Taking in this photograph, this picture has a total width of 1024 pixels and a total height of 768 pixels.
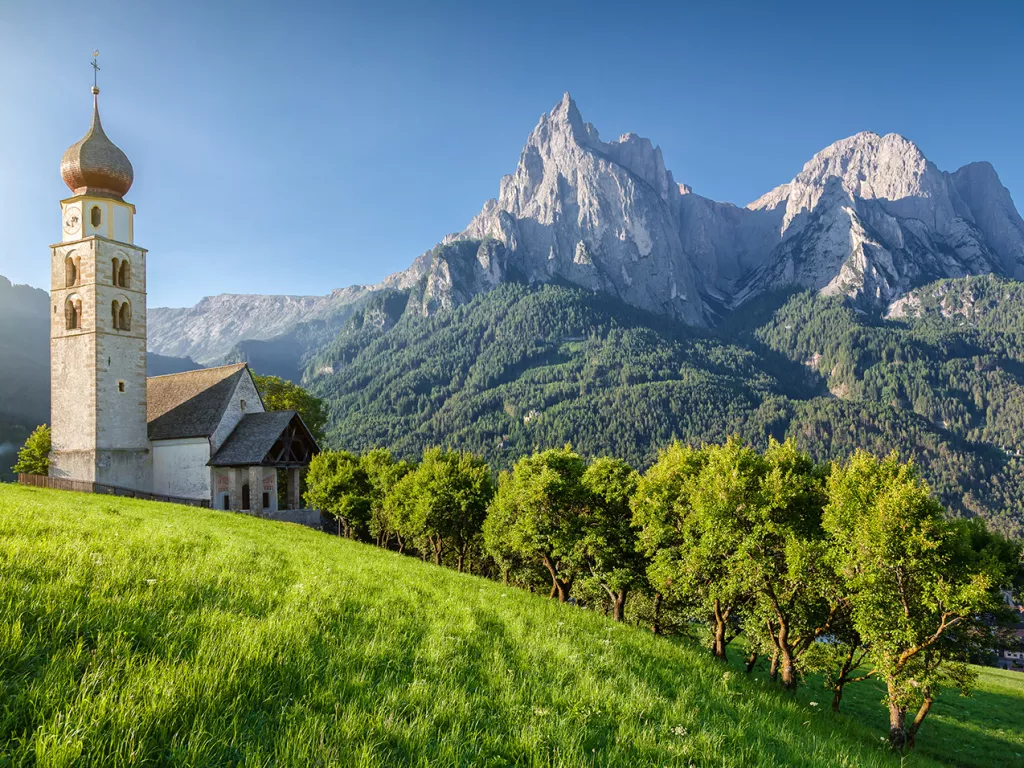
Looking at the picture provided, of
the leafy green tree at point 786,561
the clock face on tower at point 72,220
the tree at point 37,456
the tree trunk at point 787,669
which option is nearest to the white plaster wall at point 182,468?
the tree at point 37,456

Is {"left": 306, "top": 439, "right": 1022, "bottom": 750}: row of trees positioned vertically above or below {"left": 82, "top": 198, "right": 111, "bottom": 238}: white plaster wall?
below

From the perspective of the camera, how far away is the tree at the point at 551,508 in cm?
3628

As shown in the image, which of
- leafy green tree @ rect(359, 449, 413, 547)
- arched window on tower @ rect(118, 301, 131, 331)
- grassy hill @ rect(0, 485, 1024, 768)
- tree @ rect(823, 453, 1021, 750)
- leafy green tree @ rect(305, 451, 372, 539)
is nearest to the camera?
grassy hill @ rect(0, 485, 1024, 768)

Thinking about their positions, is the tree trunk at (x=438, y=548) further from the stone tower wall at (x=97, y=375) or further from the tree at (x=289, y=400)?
the stone tower wall at (x=97, y=375)

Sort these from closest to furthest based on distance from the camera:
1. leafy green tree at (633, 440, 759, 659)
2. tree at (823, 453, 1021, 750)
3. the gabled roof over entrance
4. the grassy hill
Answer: the grassy hill → tree at (823, 453, 1021, 750) → leafy green tree at (633, 440, 759, 659) → the gabled roof over entrance

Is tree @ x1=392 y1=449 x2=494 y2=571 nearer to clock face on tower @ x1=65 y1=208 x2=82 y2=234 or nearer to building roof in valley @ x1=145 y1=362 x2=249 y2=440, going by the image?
building roof in valley @ x1=145 y1=362 x2=249 y2=440

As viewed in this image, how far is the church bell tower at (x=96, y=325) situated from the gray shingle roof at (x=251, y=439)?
250 inches

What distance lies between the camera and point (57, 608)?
558cm

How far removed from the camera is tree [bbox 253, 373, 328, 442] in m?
65.9

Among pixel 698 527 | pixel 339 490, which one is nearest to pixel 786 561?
pixel 698 527

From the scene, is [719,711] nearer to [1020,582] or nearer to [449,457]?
[1020,582]

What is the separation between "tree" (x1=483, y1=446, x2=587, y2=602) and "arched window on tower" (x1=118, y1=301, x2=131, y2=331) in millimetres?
33426

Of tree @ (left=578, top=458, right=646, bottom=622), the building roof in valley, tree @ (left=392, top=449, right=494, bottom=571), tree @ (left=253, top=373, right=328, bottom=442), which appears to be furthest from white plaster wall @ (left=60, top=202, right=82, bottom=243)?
tree @ (left=578, top=458, right=646, bottom=622)

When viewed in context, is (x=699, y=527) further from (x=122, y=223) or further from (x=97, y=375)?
(x=122, y=223)
